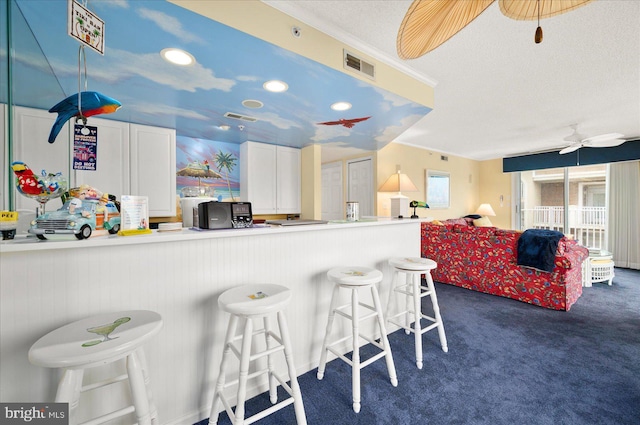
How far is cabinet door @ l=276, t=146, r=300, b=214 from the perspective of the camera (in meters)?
3.71

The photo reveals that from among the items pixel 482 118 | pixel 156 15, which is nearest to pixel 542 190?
pixel 482 118

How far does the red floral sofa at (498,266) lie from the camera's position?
288 cm

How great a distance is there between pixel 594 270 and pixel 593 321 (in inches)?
67.9

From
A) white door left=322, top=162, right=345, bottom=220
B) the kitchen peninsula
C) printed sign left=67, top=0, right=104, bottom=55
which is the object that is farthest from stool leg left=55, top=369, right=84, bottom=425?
white door left=322, top=162, right=345, bottom=220

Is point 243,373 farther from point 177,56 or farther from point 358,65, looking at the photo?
point 358,65

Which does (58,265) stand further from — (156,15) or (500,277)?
(500,277)

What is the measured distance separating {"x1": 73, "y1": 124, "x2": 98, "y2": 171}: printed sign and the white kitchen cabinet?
79.9 inches

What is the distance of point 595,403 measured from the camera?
5.04 feet

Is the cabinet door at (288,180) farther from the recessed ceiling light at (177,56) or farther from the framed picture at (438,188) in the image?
the framed picture at (438,188)

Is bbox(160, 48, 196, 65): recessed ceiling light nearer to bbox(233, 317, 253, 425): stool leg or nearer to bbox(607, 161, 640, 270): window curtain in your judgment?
bbox(233, 317, 253, 425): stool leg

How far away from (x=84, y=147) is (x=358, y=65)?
1772 millimetres

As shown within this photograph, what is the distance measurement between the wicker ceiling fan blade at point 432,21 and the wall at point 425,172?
10.8ft

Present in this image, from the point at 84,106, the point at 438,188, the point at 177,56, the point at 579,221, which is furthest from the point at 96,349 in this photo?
the point at 579,221

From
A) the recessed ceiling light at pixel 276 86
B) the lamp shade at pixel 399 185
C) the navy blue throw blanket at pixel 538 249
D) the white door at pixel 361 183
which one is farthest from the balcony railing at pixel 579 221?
the recessed ceiling light at pixel 276 86
